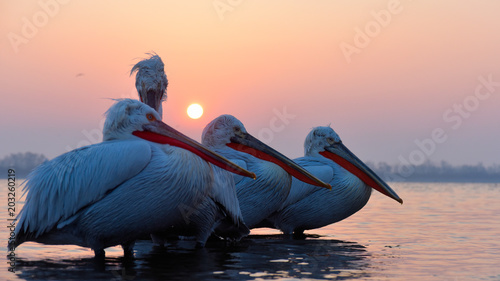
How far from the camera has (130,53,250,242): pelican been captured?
22.1 ft

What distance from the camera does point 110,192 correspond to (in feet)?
18.7

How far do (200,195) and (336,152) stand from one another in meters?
3.78

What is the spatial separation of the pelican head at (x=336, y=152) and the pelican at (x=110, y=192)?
143 inches

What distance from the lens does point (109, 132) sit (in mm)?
6039

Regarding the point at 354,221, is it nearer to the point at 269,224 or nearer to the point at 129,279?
the point at 269,224

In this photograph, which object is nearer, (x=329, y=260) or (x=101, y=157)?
(x=101, y=157)

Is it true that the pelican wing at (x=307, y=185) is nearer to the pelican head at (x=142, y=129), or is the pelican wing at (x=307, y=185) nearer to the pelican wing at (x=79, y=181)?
the pelican head at (x=142, y=129)

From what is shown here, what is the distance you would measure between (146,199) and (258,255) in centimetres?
136

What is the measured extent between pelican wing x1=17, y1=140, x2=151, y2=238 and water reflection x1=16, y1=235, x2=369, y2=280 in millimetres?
408

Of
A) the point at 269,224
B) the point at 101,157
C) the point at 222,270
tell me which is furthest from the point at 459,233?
the point at 101,157

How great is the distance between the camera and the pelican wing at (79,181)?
5617 millimetres

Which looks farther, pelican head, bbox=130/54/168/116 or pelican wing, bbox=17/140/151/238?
pelican head, bbox=130/54/168/116

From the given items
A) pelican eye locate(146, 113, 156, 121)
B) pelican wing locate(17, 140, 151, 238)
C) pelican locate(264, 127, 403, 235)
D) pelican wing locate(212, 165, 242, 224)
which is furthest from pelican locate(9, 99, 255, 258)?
pelican locate(264, 127, 403, 235)

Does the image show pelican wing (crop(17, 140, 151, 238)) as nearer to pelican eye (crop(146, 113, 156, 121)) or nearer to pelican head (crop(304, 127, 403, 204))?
pelican eye (crop(146, 113, 156, 121))
